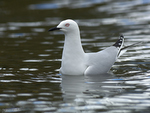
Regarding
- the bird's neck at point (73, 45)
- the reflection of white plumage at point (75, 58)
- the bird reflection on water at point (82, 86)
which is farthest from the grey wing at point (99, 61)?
the bird's neck at point (73, 45)

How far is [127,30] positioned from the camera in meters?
16.6

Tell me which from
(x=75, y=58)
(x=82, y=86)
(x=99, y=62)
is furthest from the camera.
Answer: (x=99, y=62)

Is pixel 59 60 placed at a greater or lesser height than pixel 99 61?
lesser

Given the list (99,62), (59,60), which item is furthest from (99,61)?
(59,60)

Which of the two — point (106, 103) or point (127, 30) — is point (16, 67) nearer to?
point (106, 103)

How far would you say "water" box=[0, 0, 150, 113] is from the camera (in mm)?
7395

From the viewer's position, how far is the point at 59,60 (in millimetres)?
11781

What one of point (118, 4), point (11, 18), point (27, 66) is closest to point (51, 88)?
point (27, 66)

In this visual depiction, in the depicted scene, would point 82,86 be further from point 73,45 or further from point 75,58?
point 73,45

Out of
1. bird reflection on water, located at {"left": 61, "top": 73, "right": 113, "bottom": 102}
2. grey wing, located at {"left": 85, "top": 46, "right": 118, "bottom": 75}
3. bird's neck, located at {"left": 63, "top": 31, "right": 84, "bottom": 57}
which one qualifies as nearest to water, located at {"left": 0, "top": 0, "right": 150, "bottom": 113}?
bird reflection on water, located at {"left": 61, "top": 73, "right": 113, "bottom": 102}

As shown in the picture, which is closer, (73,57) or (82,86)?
(82,86)

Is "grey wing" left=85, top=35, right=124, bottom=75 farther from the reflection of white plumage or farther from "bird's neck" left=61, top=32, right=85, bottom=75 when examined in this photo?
"bird's neck" left=61, top=32, right=85, bottom=75

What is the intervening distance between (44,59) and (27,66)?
101 cm

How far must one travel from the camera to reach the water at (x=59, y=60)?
739 centimetres
